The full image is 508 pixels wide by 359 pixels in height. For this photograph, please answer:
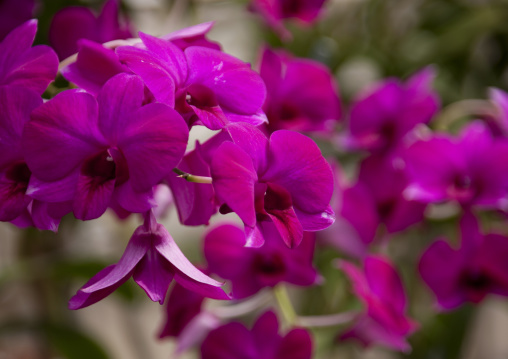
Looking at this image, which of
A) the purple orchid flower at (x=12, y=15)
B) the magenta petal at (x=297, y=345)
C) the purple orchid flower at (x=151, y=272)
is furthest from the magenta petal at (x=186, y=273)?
the purple orchid flower at (x=12, y=15)

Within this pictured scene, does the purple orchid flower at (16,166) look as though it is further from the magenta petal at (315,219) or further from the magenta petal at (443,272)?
the magenta petal at (443,272)

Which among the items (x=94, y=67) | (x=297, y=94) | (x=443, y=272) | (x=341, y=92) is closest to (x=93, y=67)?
(x=94, y=67)

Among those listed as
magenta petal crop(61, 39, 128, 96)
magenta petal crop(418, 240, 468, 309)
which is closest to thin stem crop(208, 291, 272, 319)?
magenta petal crop(418, 240, 468, 309)

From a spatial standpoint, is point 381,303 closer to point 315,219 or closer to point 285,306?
point 285,306

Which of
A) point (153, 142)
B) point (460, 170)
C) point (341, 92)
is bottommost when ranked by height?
point (341, 92)

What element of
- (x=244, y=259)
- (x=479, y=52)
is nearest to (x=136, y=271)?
(x=244, y=259)

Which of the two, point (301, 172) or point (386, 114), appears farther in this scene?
point (386, 114)
